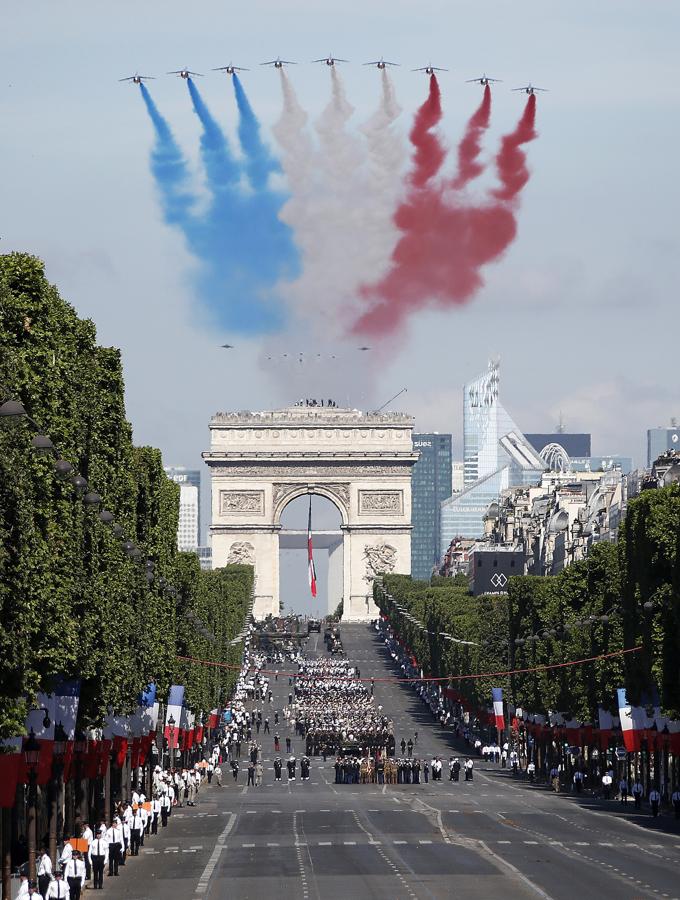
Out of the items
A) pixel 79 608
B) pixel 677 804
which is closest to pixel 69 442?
pixel 79 608

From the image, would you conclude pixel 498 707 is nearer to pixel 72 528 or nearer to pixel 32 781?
pixel 72 528

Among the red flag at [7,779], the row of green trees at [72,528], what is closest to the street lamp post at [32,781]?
the row of green trees at [72,528]

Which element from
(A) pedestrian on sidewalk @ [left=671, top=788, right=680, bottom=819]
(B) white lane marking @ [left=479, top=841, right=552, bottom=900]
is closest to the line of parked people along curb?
(B) white lane marking @ [left=479, top=841, right=552, bottom=900]

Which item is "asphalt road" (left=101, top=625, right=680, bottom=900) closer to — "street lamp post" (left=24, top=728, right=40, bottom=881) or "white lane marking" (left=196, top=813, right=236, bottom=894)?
"white lane marking" (left=196, top=813, right=236, bottom=894)

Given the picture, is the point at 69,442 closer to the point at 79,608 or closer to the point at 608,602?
the point at 79,608

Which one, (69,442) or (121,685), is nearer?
(69,442)
